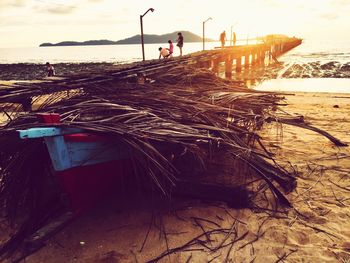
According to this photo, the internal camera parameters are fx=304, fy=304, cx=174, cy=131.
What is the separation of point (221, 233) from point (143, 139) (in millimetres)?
1587

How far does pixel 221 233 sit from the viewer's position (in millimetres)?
3918

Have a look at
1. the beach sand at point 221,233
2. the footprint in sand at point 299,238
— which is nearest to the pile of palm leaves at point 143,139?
the beach sand at point 221,233

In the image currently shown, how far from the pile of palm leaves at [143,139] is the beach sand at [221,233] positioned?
39 centimetres

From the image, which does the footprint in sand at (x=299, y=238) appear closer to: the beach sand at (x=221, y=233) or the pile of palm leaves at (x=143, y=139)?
the beach sand at (x=221, y=233)

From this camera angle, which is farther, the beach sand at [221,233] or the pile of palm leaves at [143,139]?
the pile of palm leaves at [143,139]

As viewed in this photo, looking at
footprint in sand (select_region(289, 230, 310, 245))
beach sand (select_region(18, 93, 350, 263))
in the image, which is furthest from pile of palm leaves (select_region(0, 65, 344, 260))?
footprint in sand (select_region(289, 230, 310, 245))

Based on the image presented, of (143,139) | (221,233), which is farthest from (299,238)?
(143,139)

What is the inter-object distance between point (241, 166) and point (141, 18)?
12527 millimetres

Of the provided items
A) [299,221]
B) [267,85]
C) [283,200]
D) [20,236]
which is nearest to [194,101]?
[283,200]

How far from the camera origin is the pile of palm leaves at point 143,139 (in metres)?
3.70

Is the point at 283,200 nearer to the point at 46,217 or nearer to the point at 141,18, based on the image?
the point at 46,217

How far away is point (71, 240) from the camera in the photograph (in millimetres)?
3861

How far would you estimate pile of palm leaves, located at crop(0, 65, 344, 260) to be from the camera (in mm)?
3701

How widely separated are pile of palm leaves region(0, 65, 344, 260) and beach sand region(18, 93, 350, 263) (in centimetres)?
39
